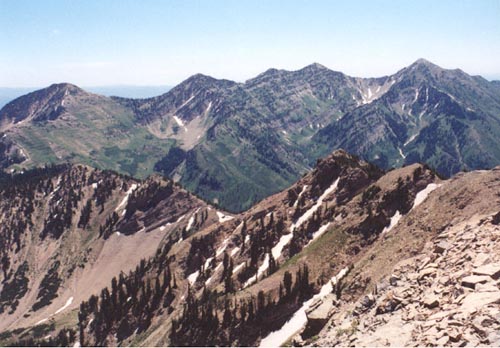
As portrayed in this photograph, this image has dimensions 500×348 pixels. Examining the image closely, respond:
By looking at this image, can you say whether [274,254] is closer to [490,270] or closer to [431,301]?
[431,301]

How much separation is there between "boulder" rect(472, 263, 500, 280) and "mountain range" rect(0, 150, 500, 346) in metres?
0.09

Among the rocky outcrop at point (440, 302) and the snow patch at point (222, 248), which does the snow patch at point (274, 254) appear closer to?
the snow patch at point (222, 248)

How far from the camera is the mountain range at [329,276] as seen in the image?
37.5 m

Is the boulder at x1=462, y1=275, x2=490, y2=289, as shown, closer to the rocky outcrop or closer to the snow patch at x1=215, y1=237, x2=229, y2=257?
the rocky outcrop

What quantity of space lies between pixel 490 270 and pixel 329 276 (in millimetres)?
53423

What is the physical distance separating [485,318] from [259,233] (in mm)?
99744

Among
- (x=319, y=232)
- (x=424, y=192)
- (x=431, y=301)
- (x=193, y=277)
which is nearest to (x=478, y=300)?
(x=431, y=301)

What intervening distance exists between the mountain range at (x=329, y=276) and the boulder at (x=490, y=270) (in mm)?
90

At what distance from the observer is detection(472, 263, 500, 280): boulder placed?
3472 cm

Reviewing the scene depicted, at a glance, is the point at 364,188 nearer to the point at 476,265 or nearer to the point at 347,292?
the point at 347,292

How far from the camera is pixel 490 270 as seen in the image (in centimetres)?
3547

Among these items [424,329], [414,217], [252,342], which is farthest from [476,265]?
[252,342]

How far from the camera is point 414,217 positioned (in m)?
80.1

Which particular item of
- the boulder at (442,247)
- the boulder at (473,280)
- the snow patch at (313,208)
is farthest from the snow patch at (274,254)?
the boulder at (473,280)
